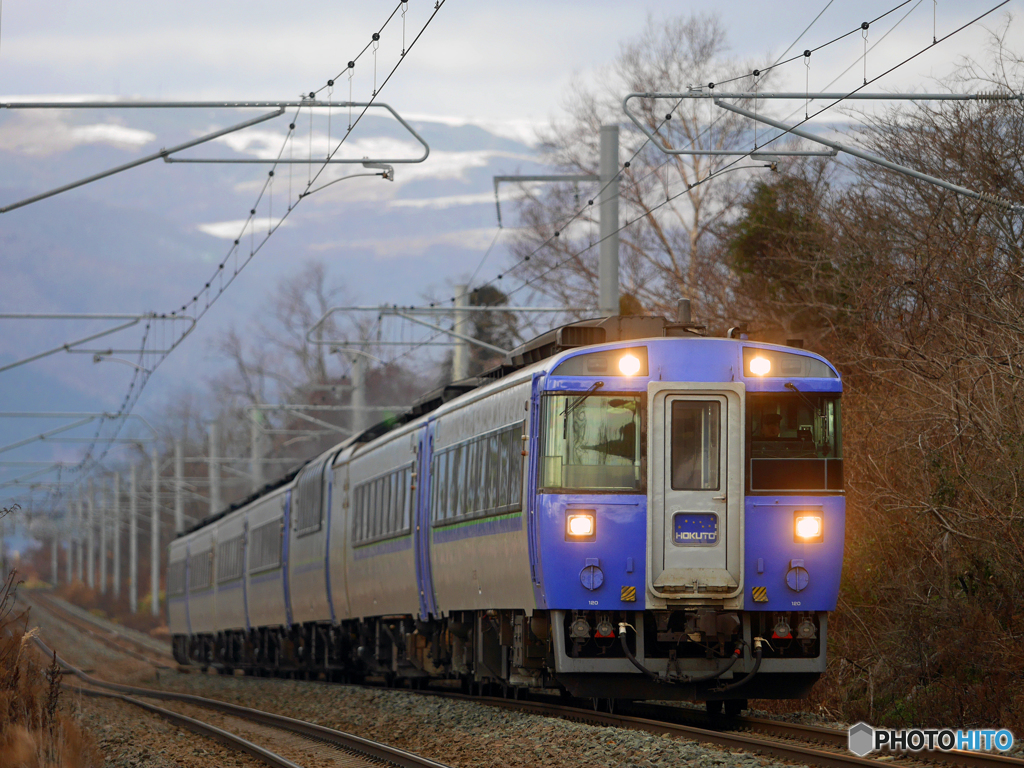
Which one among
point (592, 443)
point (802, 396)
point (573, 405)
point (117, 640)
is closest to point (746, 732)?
point (592, 443)

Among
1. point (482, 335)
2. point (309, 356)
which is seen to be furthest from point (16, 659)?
point (309, 356)

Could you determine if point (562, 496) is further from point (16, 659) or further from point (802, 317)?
point (802, 317)

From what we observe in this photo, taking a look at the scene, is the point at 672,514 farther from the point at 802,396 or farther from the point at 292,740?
the point at 292,740

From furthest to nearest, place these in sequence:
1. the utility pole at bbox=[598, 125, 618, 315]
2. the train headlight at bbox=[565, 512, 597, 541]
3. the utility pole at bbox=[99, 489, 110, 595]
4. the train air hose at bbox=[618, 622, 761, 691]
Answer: the utility pole at bbox=[99, 489, 110, 595] < the utility pole at bbox=[598, 125, 618, 315] < the train headlight at bbox=[565, 512, 597, 541] < the train air hose at bbox=[618, 622, 761, 691]

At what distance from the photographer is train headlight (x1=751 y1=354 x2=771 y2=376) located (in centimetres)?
1224

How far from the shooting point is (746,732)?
464 inches

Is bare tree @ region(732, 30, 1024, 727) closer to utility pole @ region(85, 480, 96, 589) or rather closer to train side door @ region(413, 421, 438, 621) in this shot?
train side door @ region(413, 421, 438, 621)

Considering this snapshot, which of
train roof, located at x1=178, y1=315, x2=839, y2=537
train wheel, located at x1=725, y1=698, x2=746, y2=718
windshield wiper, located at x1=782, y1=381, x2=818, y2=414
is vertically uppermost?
train roof, located at x1=178, y1=315, x2=839, y2=537

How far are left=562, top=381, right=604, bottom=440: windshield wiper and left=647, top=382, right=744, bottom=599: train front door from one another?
443 mm

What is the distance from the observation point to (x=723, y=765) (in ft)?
31.2

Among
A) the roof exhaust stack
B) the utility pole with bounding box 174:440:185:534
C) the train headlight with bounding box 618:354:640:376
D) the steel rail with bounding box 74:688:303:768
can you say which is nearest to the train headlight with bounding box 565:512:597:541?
the train headlight with bounding box 618:354:640:376

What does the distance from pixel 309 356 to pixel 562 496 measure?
62543 millimetres

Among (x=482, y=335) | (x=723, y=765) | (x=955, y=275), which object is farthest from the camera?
(x=482, y=335)

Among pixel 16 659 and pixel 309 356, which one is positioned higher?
pixel 309 356
